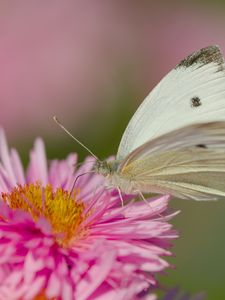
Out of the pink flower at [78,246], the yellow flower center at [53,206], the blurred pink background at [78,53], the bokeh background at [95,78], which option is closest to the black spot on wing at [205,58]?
the pink flower at [78,246]

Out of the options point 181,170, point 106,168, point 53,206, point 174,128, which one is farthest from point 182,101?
point 53,206

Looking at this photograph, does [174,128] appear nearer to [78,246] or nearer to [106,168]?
[106,168]

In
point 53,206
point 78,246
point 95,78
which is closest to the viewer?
point 78,246

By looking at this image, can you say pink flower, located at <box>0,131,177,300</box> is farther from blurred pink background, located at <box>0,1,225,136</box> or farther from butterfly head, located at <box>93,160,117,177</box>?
blurred pink background, located at <box>0,1,225,136</box>

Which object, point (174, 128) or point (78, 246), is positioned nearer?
point (78, 246)

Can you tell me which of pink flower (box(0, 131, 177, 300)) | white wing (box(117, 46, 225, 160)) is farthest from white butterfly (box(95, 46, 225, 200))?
pink flower (box(0, 131, 177, 300))

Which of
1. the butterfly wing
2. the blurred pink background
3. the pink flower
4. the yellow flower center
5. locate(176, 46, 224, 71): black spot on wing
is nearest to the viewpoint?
the pink flower

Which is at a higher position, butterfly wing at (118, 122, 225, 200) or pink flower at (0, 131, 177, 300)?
butterfly wing at (118, 122, 225, 200)

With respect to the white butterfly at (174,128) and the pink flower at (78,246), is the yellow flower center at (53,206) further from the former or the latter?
the white butterfly at (174,128)
